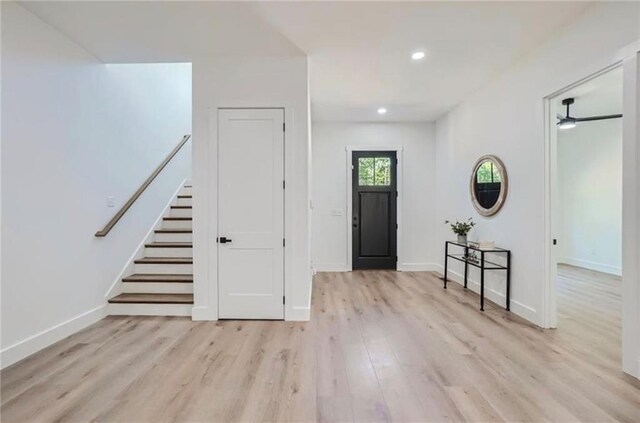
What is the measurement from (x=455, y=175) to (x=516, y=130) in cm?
165

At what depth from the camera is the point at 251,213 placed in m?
3.36

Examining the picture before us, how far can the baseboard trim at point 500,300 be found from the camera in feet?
10.6

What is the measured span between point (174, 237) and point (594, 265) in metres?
7.64

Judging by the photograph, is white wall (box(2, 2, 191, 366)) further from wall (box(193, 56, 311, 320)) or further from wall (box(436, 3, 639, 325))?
wall (box(436, 3, 639, 325))

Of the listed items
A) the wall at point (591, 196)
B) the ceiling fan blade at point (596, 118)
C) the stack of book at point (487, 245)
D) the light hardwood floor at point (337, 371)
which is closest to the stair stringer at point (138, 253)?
the light hardwood floor at point (337, 371)

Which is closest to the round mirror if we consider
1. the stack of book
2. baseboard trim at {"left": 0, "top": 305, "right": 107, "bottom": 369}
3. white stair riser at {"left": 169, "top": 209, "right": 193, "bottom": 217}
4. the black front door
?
the stack of book

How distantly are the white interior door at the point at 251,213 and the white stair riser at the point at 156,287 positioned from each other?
2.08 ft

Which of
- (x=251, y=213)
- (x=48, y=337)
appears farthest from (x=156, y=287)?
(x=251, y=213)

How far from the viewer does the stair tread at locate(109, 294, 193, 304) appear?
347cm

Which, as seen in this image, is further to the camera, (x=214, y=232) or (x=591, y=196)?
(x=591, y=196)

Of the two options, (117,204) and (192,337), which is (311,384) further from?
(117,204)

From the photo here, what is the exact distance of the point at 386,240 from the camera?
5.96 meters

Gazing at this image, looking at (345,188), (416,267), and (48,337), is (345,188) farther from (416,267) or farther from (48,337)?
Result: (48,337)

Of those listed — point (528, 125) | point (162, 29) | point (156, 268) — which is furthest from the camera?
point (156, 268)
